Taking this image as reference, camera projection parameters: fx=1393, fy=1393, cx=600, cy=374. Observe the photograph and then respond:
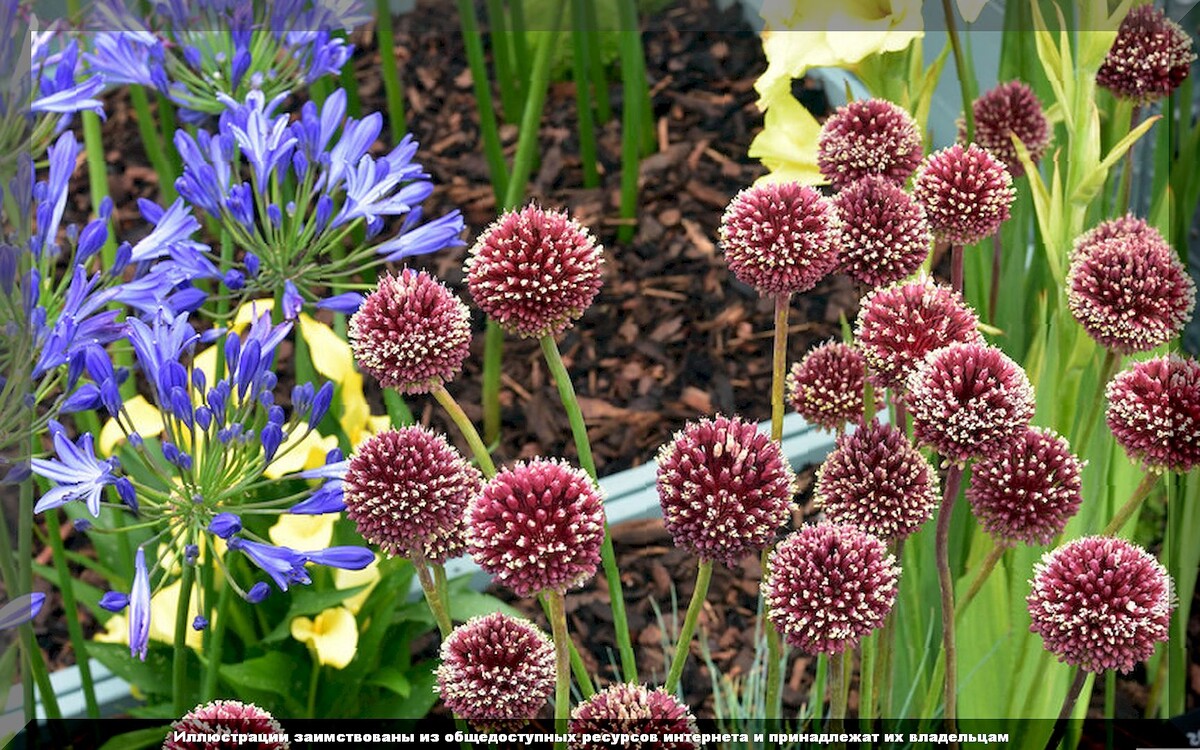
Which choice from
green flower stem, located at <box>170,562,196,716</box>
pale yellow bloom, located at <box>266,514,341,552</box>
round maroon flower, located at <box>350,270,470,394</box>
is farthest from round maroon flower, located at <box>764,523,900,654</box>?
pale yellow bloom, located at <box>266,514,341,552</box>

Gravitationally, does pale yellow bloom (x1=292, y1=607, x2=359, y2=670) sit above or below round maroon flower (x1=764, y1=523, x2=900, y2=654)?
below

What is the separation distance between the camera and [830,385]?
565 millimetres

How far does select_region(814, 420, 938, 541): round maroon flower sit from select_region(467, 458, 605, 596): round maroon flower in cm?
11

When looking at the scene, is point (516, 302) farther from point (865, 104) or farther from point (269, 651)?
point (269, 651)

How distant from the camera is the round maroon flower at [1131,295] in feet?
1.75

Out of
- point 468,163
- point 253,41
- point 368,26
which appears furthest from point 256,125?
point 368,26

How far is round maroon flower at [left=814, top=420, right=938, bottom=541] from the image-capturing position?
484 mm

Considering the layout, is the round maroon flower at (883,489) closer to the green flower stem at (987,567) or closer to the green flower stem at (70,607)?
the green flower stem at (987,567)

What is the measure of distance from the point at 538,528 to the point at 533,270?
0.09 meters

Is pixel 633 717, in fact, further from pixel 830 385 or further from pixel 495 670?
pixel 830 385

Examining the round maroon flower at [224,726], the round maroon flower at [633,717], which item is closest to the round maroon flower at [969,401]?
the round maroon flower at [633,717]

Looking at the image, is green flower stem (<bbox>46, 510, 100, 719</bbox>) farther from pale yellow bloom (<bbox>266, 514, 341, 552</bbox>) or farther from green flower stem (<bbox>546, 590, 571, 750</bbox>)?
green flower stem (<bbox>546, 590, 571, 750</bbox>)

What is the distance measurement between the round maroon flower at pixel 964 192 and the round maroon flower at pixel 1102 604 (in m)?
0.14

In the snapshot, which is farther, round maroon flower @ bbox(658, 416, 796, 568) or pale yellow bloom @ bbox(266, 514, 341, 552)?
pale yellow bloom @ bbox(266, 514, 341, 552)
